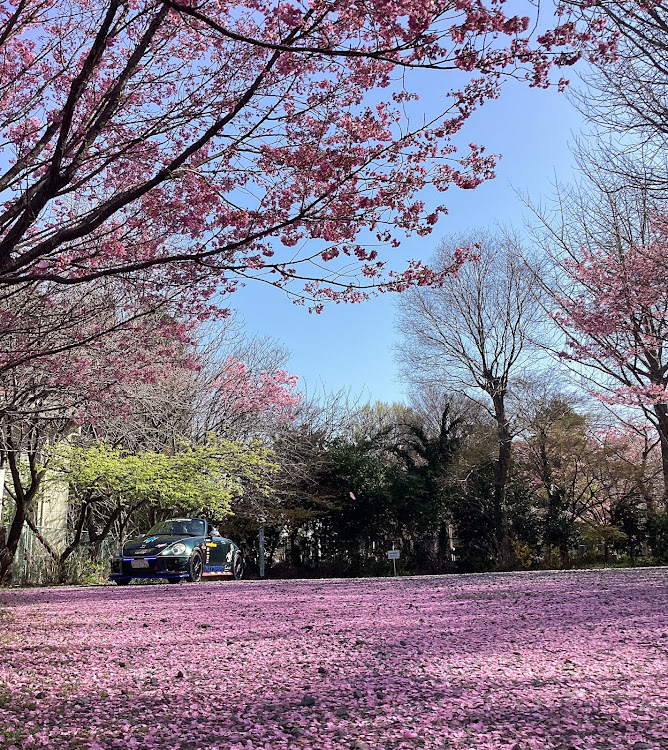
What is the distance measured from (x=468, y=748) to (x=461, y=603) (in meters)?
4.70

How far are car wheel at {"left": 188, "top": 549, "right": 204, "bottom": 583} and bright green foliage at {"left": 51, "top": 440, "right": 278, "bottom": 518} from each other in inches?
85.1

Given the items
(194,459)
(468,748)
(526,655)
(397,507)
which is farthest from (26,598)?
(397,507)

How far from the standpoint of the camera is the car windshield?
12094 millimetres

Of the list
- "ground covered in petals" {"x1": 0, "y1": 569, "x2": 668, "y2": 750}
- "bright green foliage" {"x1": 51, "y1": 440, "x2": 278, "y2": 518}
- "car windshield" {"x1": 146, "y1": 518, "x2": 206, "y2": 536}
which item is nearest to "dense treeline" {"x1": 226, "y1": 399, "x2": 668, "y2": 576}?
"bright green foliage" {"x1": 51, "y1": 440, "x2": 278, "y2": 518}

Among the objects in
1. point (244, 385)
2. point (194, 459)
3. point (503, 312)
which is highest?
point (503, 312)

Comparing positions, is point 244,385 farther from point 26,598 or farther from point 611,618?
point 611,618

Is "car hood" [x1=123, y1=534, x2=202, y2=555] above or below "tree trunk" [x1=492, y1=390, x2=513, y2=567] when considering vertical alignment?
below

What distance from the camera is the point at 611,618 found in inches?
208

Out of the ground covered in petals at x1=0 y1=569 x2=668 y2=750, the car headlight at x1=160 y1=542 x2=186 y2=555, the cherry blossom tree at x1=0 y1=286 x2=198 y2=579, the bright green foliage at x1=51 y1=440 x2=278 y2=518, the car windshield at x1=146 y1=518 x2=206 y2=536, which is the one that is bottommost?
the ground covered in petals at x1=0 y1=569 x2=668 y2=750

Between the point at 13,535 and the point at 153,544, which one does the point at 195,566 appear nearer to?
Answer: the point at 153,544

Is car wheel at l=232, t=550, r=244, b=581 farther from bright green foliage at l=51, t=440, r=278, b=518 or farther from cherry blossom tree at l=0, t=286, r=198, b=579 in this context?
cherry blossom tree at l=0, t=286, r=198, b=579

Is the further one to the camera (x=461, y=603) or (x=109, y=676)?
(x=461, y=603)

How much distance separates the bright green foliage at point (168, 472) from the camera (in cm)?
1311

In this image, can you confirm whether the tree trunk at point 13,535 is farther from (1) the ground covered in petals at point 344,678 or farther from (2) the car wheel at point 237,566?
(1) the ground covered in petals at point 344,678
